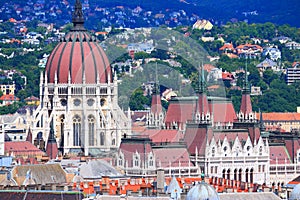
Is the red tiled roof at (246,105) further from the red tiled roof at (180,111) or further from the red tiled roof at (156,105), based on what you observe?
the red tiled roof at (156,105)

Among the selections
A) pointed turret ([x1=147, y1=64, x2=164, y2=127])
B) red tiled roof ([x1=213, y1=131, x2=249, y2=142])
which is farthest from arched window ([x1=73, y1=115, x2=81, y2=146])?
red tiled roof ([x1=213, y1=131, x2=249, y2=142])

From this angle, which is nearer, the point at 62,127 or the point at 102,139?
the point at 102,139

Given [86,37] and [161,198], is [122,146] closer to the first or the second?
[86,37]

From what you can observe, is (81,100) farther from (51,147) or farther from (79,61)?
(51,147)

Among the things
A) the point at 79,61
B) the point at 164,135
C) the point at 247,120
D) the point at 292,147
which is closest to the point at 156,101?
the point at 79,61

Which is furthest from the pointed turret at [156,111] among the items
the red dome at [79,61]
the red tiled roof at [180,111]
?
the red dome at [79,61]

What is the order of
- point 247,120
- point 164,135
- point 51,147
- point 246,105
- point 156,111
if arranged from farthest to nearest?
point 246,105
point 156,111
point 247,120
point 51,147
point 164,135

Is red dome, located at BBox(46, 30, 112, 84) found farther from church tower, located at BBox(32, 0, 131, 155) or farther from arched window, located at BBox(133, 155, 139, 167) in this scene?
arched window, located at BBox(133, 155, 139, 167)
